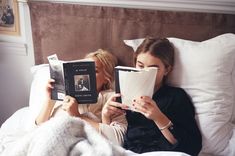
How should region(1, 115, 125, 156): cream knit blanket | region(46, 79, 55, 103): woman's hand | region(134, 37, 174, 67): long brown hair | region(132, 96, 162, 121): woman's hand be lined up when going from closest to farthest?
region(1, 115, 125, 156): cream knit blanket
region(132, 96, 162, 121): woman's hand
region(134, 37, 174, 67): long brown hair
region(46, 79, 55, 103): woman's hand

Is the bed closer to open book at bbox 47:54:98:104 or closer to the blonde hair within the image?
the blonde hair

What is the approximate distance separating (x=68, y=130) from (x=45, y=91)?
0.37 meters

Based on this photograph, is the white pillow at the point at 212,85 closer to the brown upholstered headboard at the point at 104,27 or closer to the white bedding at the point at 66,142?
the brown upholstered headboard at the point at 104,27

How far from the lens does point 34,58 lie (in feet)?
6.22

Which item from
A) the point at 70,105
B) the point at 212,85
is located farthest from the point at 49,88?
the point at 212,85

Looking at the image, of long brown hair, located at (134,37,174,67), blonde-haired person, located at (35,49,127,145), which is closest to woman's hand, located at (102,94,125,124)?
blonde-haired person, located at (35,49,127,145)

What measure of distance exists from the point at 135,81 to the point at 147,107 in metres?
0.11

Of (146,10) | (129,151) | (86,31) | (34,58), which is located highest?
(146,10)

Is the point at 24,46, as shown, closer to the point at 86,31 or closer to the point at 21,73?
the point at 21,73

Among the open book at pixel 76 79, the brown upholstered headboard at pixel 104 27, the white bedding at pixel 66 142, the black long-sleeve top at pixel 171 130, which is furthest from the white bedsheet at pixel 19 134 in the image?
the brown upholstered headboard at pixel 104 27

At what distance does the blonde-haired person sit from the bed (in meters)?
0.11

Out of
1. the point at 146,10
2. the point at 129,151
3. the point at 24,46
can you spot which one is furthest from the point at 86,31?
the point at 129,151

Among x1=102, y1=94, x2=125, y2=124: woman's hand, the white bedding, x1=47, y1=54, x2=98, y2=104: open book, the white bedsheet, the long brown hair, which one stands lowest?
the white bedsheet

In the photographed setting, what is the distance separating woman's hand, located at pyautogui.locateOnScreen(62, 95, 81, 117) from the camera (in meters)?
1.43
